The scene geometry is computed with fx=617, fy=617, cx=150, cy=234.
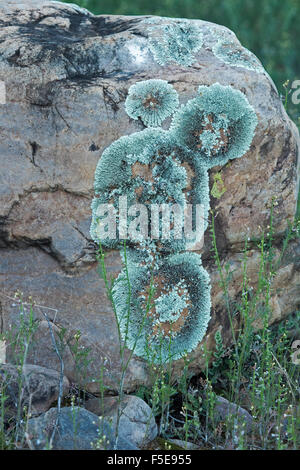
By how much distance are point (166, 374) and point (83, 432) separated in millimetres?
705

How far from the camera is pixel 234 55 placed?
11.6ft

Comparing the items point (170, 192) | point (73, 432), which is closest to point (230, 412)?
point (73, 432)

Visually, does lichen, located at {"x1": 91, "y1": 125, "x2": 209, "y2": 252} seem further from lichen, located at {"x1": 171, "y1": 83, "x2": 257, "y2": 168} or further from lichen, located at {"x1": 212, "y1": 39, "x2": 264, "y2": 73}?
lichen, located at {"x1": 212, "y1": 39, "x2": 264, "y2": 73}

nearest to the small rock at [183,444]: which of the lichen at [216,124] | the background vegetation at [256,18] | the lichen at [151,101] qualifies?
the lichen at [216,124]

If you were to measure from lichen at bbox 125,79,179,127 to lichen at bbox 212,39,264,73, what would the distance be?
428 mm

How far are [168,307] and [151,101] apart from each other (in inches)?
43.1

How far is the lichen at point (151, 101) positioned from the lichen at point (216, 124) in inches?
2.7

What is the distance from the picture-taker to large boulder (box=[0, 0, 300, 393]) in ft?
10.5

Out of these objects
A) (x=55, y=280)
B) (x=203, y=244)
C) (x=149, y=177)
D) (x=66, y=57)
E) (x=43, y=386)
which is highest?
(x=66, y=57)

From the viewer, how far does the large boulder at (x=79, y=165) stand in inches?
126

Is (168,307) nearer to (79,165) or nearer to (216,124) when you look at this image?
(79,165)
